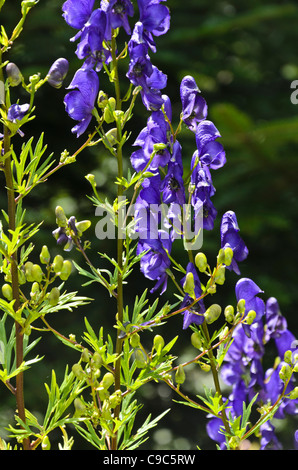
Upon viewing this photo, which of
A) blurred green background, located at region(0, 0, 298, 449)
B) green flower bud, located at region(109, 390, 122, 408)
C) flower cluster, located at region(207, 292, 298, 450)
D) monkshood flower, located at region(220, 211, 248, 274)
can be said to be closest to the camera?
green flower bud, located at region(109, 390, 122, 408)

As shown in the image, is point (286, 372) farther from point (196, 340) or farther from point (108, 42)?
point (108, 42)

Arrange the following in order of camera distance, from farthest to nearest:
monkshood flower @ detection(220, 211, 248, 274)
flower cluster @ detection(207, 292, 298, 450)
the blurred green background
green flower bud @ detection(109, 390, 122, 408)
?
1. the blurred green background
2. flower cluster @ detection(207, 292, 298, 450)
3. monkshood flower @ detection(220, 211, 248, 274)
4. green flower bud @ detection(109, 390, 122, 408)

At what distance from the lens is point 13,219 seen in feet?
1.80

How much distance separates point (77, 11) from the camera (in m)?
0.60

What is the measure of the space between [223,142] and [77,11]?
975 millimetres

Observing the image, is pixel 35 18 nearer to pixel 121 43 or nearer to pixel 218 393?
pixel 121 43

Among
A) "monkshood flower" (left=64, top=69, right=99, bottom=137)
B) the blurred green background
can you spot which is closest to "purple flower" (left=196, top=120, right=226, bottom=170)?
"monkshood flower" (left=64, top=69, right=99, bottom=137)

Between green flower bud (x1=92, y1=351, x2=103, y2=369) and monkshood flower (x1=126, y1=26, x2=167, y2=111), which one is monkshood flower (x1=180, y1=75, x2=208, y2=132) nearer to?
monkshood flower (x1=126, y1=26, x2=167, y2=111)

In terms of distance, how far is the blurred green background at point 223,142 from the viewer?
1659 mm

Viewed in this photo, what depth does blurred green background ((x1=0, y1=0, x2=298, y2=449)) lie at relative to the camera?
166cm

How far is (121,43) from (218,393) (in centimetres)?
144

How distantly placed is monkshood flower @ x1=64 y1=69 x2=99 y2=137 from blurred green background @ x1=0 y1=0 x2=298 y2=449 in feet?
2.63

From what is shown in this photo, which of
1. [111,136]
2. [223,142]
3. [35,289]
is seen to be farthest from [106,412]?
[223,142]

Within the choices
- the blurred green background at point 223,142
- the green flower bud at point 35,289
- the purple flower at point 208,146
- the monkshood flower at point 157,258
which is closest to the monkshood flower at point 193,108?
the purple flower at point 208,146
